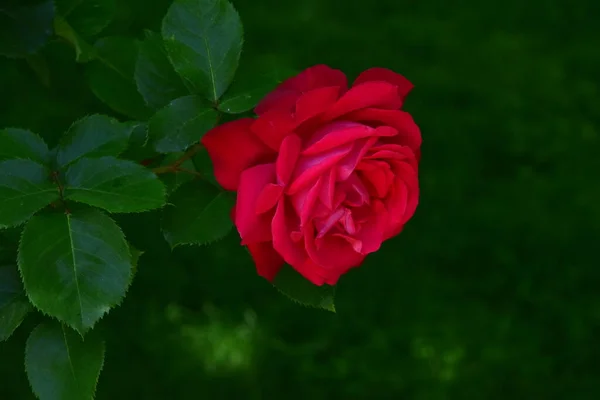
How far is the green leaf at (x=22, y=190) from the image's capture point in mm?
772

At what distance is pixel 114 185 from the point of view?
0.81 metres

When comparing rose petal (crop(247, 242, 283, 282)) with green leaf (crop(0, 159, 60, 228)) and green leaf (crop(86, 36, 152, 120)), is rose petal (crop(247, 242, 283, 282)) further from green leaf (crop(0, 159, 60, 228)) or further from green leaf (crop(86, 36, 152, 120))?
green leaf (crop(86, 36, 152, 120))

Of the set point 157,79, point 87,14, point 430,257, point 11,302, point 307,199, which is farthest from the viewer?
point 430,257

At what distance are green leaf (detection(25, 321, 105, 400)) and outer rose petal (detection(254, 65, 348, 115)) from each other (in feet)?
0.98

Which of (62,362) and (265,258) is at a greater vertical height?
(265,258)

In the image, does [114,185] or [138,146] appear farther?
[138,146]

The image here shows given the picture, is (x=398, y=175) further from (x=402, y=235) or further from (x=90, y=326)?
(x=402, y=235)

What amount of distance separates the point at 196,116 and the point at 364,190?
7.7 inches

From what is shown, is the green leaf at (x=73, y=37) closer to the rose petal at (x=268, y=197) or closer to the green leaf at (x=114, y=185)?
the green leaf at (x=114, y=185)

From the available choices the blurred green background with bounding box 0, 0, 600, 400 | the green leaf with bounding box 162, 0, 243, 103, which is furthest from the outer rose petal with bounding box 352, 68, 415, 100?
the blurred green background with bounding box 0, 0, 600, 400

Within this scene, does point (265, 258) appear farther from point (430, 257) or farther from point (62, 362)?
point (430, 257)

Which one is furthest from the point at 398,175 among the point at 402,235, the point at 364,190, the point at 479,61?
the point at 479,61

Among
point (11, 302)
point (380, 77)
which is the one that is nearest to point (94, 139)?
point (11, 302)

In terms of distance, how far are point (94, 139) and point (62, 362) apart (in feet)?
0.75
